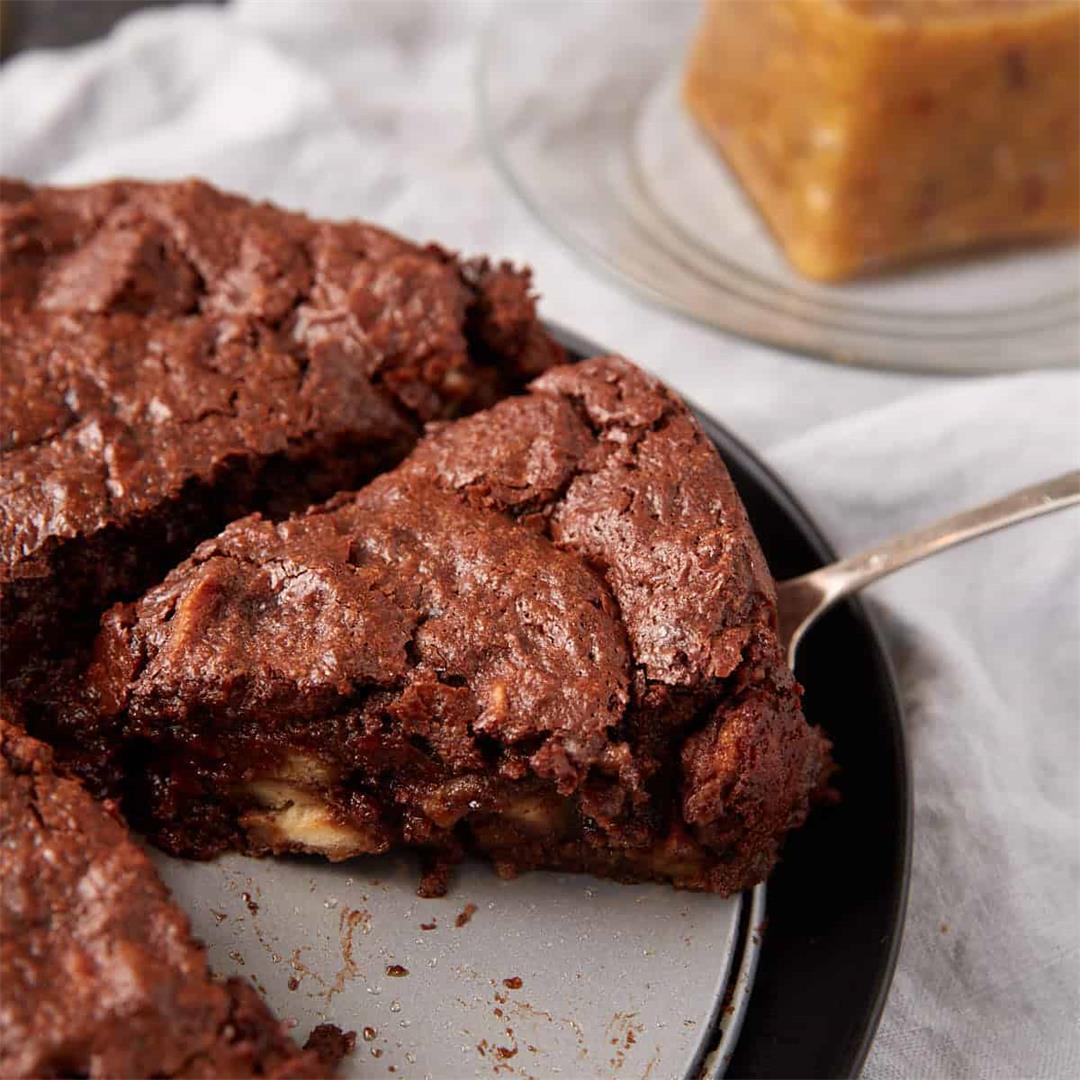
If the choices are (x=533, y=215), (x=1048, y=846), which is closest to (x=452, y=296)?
(x=533, y=215)

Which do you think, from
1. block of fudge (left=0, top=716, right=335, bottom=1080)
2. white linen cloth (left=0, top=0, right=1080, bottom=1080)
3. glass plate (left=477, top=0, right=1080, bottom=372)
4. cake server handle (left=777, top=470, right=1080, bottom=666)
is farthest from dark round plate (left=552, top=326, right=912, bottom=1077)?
glass plate (left=477, top=0, right=1080, bottom=372)

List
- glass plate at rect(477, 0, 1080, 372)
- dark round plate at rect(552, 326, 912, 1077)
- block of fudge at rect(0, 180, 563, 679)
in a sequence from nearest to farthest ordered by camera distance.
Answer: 1. dark round plate at rect(552, 326, 912, 1077)
2. block of fudge at rect(0, 180, 563, 679)
3. glass plate at rect(477, 0, 1080, 372)

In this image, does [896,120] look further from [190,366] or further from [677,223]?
[190,366]

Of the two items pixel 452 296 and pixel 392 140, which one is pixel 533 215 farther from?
pixel 452 296

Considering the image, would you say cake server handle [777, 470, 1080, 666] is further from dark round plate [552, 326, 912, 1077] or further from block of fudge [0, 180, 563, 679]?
block of fudge [0, 180, 563, 679]

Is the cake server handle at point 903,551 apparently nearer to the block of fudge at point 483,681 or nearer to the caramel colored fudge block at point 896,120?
the block of fudge at point 483,681

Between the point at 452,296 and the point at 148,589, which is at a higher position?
the point at 452,296

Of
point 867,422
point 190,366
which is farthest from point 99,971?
point 867,422
